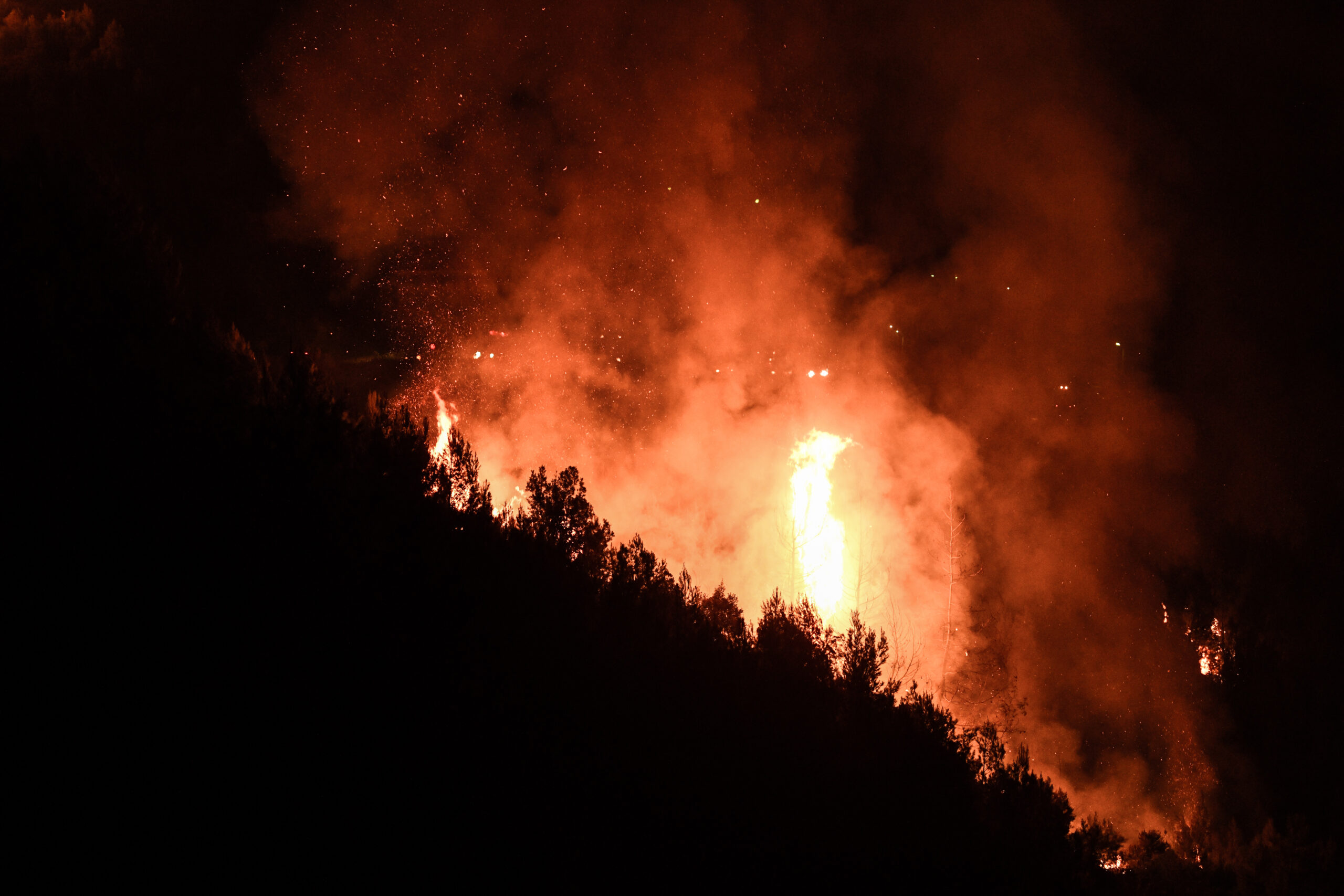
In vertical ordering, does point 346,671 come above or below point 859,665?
below

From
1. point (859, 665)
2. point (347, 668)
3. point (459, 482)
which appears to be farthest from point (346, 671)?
point (859, 665)

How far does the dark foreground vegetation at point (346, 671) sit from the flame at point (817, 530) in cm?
924

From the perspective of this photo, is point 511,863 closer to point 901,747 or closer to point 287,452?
point 287,452

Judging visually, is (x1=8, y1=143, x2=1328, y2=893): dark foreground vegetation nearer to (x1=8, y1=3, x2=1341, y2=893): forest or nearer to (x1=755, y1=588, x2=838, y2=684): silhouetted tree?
(x1=8, y1=3, x2=1341, y2=893): forest

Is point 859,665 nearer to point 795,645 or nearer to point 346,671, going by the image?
point 795,645

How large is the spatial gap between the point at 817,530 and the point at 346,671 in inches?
512

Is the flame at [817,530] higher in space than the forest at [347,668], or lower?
higher

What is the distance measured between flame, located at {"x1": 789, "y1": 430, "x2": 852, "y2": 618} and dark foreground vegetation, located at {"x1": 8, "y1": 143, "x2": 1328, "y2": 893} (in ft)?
30.3

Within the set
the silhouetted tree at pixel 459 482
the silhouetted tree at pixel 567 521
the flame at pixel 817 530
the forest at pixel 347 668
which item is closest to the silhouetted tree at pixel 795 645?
the forest at pixel 347 668

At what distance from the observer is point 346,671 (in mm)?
3865

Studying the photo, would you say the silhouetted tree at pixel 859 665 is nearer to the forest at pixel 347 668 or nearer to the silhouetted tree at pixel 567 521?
the forest at pixel 347 668

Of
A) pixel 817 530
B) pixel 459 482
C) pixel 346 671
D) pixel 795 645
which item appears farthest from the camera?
pixel 817 530

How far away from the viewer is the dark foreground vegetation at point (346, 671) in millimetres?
3221

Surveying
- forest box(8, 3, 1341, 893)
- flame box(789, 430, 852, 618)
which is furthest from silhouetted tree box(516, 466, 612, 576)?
flame box(789, 430, 852, 618)
